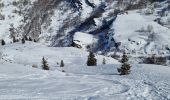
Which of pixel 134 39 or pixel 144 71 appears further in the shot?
pixel 134 39

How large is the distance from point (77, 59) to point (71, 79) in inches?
2540

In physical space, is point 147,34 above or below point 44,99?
above

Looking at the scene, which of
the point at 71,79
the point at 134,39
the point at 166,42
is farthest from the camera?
the point at 134,39

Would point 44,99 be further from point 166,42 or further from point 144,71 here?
point 166,42

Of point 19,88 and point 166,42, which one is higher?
point 166,42

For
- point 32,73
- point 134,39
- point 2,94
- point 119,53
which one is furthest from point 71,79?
point 134,39

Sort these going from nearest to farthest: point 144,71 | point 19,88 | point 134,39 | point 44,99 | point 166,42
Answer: point 44,99
point 19,88
point 144,71
point 166,42
point 134,39

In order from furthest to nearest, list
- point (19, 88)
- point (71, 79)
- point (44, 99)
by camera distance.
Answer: point (71, 79), point (19, 88), point (44, 99)

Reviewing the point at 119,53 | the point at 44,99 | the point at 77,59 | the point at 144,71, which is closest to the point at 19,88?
the point at 44,99

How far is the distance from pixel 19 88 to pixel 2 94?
3.33 metres

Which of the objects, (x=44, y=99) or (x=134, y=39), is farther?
(x=134, y=39)

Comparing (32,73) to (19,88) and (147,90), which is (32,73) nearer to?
(19,88)

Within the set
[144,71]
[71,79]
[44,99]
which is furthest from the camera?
[144,71]

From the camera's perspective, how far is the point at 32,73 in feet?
164
